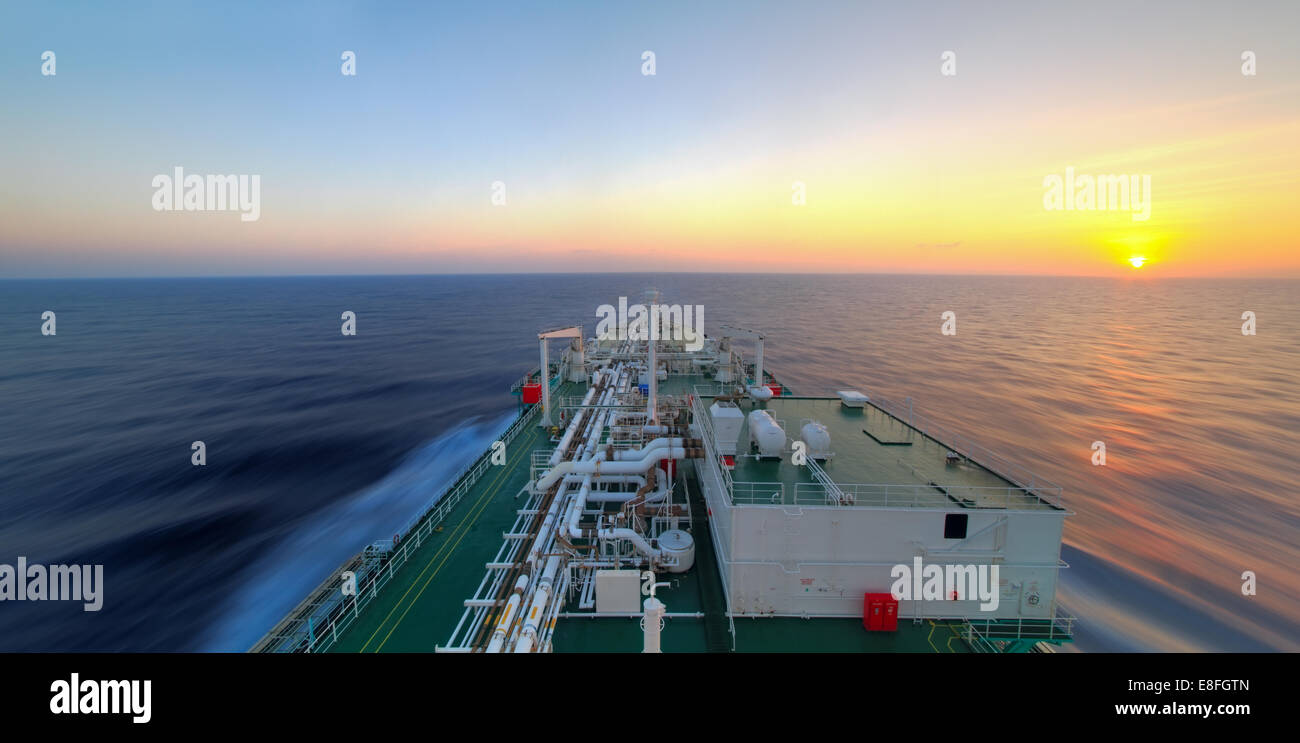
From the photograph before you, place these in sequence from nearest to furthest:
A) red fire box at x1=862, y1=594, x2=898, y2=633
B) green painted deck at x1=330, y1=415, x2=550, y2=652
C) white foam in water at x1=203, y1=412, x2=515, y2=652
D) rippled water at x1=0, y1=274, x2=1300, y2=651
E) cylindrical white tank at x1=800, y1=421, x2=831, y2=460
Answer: red fire box at x1=862, y1=594, x2=898, y2=633 < green painted deck at x1=330, y1=415, x2=550, y2=652 < cylindrical white tank at x1=800, y1=421, x2=831, y2=460 < white foam in water at x1=203, y1=412, x2=515, y2=652 < rippled water at x1=0, y1=274, x2=1300, y2=651

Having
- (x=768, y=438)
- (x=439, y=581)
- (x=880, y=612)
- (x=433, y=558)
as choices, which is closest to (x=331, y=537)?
(x=433, y=558)

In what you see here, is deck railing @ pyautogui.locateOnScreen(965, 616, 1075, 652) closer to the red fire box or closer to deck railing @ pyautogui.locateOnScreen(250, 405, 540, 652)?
the red fire box

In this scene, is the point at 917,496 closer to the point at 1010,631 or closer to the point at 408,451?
the point at 1010,631

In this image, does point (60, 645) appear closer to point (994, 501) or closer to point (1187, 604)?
point (994, 501)

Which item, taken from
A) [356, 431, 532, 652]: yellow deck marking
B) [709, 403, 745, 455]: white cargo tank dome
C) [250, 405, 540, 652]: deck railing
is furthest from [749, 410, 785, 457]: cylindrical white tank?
[250, 405, 540, 652]: deck railing

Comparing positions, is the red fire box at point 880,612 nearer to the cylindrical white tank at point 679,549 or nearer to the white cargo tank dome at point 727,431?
the cylindrical white tank at point 679,549
